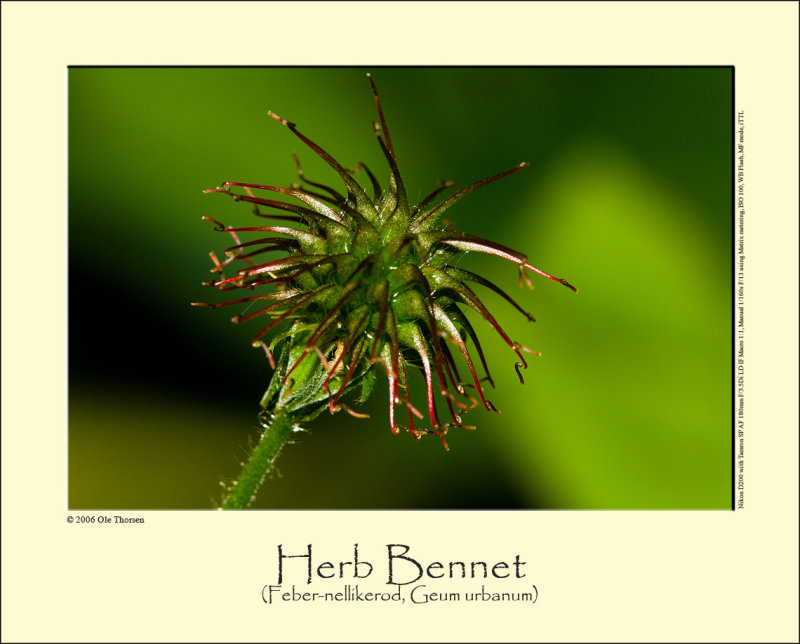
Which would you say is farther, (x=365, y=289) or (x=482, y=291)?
(x=482, y=291)

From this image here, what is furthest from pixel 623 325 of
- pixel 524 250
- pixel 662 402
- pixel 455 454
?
pixel 455 454

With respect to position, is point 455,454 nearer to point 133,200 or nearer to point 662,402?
point 662,402

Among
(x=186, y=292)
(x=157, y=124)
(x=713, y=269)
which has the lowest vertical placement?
(x=186, y=292)

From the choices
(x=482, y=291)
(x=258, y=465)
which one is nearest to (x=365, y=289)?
(x=258, y=465)

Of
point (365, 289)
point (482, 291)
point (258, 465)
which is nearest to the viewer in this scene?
point (365, 289)

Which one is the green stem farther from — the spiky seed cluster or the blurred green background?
the blurred green background

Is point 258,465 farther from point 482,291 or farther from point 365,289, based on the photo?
point 482,291

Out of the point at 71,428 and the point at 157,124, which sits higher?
the point at 157,124
